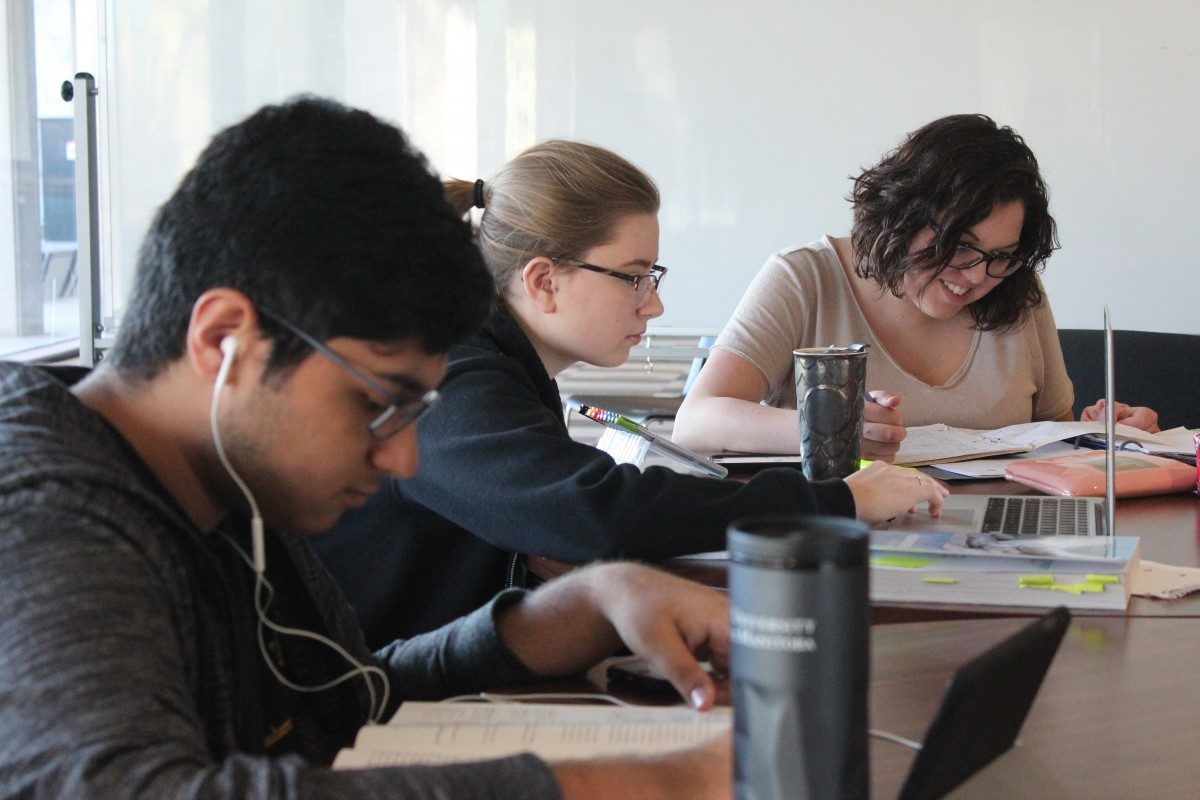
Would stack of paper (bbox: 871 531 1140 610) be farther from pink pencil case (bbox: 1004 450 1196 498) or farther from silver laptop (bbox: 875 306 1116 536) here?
pink pencil case (bbox: 1004 450 1196 498)

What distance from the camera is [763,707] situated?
0.55m

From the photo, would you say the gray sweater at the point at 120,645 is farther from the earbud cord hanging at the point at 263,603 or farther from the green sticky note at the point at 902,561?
the green sticky note at the point at 902,561

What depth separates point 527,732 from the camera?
85cm

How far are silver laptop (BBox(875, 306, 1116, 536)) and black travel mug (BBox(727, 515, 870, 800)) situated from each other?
84 cm

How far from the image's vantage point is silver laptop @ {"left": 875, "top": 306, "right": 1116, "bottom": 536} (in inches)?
55.0

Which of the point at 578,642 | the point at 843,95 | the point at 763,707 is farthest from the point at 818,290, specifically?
the point at 763,707

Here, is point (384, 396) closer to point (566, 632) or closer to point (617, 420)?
point (566, 632)

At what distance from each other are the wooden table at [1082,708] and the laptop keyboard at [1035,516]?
27 centimetres

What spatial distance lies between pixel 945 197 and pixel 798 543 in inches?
70.4

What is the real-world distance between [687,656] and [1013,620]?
1.14 feet

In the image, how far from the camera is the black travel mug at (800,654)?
1.74 feet

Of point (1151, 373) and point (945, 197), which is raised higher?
point (945, 197)

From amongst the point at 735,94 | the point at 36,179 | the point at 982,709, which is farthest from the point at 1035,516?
the point at 36,179

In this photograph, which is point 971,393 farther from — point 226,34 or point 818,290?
point 226,34
